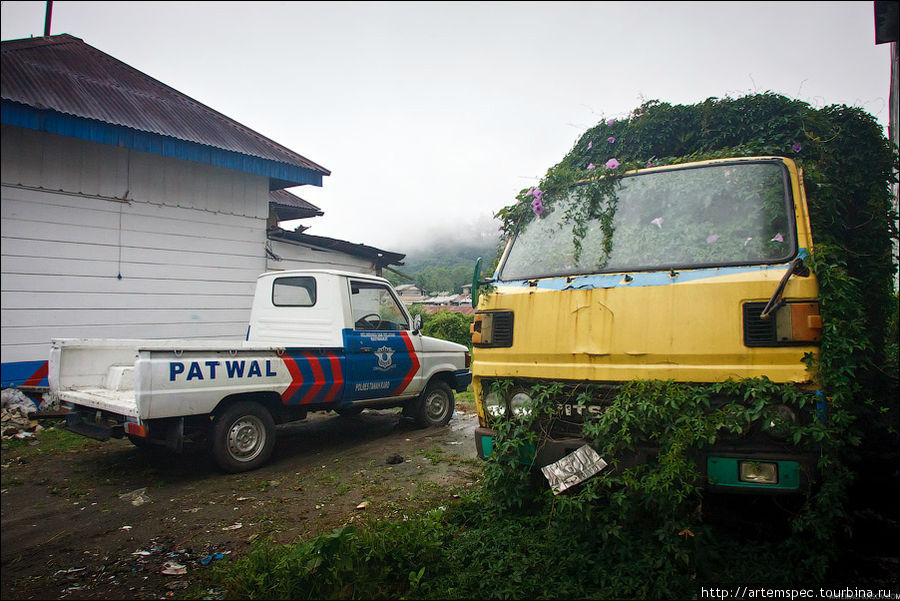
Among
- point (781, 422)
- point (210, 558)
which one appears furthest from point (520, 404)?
point (210, 558)

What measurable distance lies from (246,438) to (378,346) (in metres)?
1.80

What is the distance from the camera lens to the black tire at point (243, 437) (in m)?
4.79

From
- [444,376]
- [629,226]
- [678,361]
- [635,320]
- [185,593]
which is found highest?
[629,226]

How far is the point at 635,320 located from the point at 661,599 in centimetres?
143

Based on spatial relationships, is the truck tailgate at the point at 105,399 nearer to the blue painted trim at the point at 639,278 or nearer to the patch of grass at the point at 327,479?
the patch of grass at the point at 327,479

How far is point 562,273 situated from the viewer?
3502 millimetres

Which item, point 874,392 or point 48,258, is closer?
point 874,392

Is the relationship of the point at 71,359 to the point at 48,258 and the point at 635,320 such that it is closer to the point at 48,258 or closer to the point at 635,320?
the point at 48,258

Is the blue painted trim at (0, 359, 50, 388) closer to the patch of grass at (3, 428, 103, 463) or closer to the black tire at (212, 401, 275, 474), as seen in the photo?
the patch of grass at (3, 428, 103, 463)

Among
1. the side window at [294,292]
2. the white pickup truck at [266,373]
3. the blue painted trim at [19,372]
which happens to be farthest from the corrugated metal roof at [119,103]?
the blue painted trim at [19,372]

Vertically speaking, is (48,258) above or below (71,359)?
above

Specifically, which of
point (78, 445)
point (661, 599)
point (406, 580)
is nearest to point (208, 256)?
point (78, 445)

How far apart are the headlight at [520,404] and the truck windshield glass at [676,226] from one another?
0.86 meters

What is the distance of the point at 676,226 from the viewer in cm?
332
